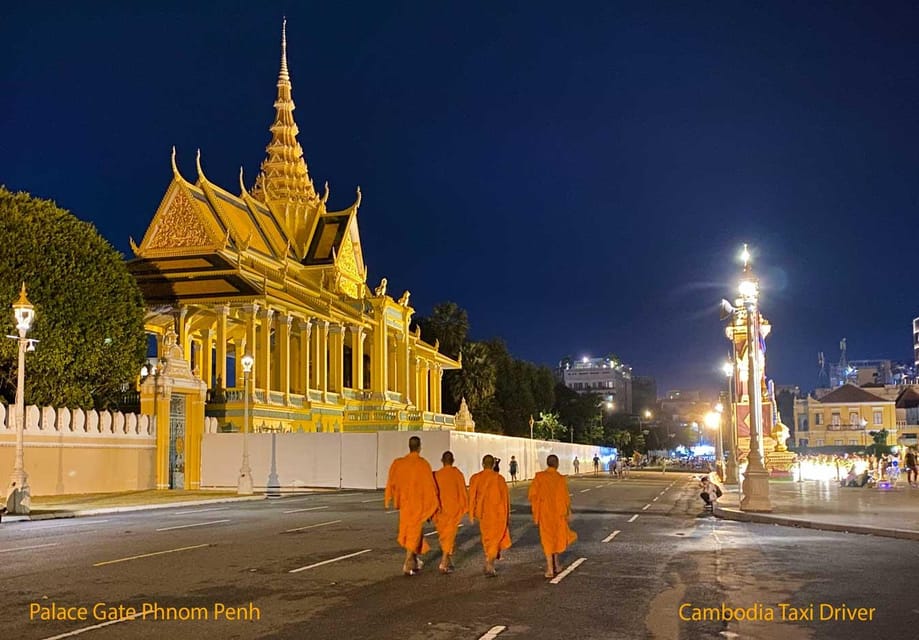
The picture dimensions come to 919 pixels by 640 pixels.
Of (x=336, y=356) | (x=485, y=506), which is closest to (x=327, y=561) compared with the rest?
(x=485, y=506)

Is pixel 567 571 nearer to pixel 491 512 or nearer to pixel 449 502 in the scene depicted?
pixel 491 512

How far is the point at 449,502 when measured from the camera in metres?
12.7

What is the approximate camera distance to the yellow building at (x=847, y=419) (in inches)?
5266

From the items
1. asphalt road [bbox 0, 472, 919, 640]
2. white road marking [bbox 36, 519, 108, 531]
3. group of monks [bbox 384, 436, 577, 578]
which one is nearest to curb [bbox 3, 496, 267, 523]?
white road marking [bbox 36, 519, 108, 531]

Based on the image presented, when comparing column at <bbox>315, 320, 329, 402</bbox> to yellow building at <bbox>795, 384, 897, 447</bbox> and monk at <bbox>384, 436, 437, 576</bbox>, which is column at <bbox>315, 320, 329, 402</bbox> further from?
yellow building at <bbox>795, 384, 897, 447</bbox>

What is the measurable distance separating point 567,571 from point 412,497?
7.84ft

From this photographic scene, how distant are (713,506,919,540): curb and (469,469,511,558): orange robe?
9.64 m

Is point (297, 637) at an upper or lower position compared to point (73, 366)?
lower

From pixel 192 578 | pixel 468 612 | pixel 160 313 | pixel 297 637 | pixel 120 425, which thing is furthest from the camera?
pixel 160 313

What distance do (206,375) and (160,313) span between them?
10.7 m

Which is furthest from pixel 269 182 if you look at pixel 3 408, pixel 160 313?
pixel 3 408

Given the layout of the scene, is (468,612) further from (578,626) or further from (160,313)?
(160,313)

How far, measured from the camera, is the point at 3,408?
1158 inches

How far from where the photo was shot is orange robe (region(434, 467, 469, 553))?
41.8 feet
